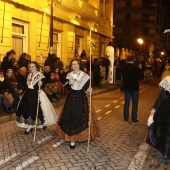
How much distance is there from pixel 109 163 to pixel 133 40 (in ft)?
150

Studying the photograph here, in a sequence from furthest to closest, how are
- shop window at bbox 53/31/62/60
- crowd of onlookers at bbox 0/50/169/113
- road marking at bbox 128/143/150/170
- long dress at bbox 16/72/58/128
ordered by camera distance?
shop window at bbox 53/31/62/60, crowd of onlookers at bbox 0/50/169/113, long dress at bbox 16/72/58/128, road marking at bbox 128/143/150/170

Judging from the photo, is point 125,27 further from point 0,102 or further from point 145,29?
point 0,102

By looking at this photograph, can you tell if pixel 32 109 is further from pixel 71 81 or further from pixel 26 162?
pixel 26 162

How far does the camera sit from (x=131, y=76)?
916cm

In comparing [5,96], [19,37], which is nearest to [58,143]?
[5,96]

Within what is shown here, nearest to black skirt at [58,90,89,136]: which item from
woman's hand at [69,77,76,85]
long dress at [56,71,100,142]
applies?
long dress at [56,71,100,142]

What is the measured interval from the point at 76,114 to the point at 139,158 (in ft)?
5.16

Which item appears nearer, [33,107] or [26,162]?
[26,162]

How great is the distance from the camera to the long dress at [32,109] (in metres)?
7.46

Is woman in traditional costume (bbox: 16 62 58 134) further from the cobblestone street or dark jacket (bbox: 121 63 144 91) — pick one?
dark jacket (bbox: 121 63 144 91)

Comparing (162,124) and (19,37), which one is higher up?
(19,37)

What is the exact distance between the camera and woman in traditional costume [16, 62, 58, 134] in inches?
294

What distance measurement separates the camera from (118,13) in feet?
203

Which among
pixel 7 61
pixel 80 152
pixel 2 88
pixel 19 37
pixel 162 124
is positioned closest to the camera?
pixel 162 124
